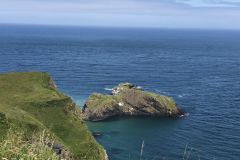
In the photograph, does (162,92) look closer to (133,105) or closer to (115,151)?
(133,105)

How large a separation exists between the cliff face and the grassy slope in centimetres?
1886

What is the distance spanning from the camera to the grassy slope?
46.7 metres

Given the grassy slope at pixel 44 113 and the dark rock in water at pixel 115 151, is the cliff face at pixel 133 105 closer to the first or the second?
the grassy slope at pixel 44 113

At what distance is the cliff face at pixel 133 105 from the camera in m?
84.9

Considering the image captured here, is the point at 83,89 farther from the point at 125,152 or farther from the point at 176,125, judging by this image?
the point at 125,152

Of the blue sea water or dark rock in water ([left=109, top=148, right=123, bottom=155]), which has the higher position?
the blue sea water

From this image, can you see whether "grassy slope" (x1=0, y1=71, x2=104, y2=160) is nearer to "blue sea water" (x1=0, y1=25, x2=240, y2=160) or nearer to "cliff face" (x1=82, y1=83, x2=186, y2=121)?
"blue sea water" (x1=0, y1=25, x2=240, y2=160)

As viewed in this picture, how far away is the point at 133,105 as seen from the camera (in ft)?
291

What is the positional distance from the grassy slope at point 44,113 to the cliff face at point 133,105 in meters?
18.9

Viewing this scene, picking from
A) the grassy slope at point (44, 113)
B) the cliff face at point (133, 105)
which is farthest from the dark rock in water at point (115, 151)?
the cliff face at point (133, 105)

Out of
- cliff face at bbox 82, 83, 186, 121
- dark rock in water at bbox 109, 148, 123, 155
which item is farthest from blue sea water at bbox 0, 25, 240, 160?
cliff face at bbox 82, 83, 186, 121

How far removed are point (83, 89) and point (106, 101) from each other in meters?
24.5

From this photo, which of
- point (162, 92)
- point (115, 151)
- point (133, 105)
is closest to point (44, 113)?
point (115, 151)

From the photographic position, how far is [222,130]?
7544 centimetres
